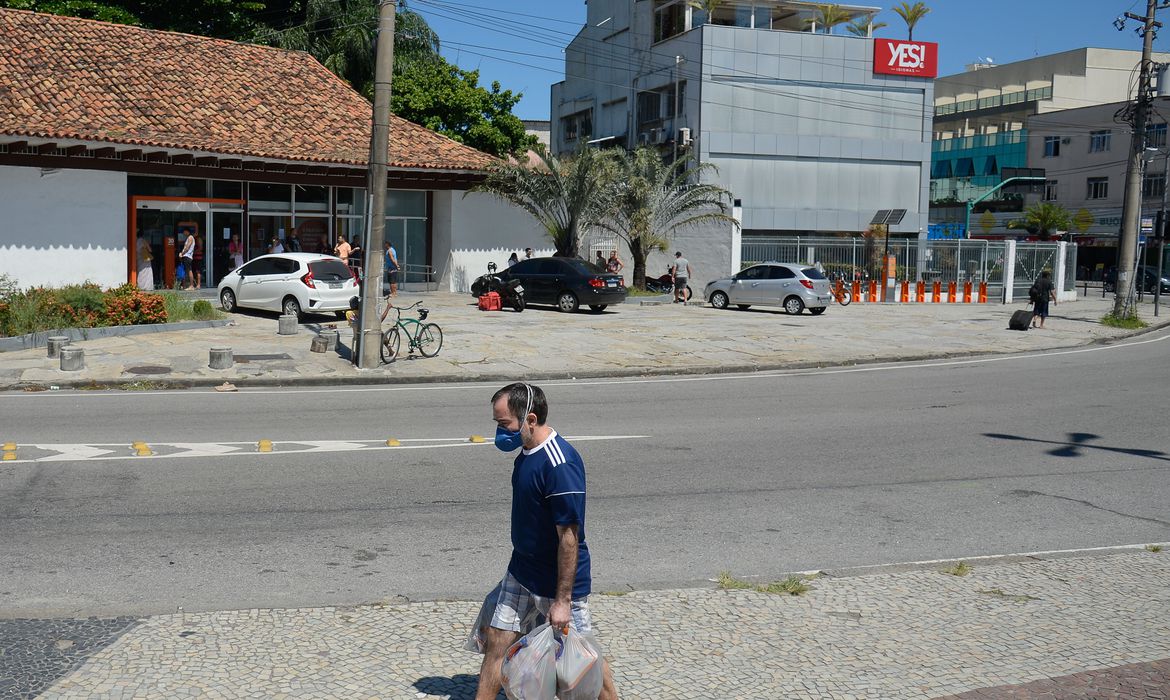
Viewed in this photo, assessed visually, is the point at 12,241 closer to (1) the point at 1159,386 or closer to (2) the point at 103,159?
(2) the point at 103,159

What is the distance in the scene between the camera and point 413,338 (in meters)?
19.4

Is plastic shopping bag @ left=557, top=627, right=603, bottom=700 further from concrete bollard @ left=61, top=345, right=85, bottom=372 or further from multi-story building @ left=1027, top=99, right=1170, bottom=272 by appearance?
multi-story building @ left=1027, top=99, right=1170, bottom=272

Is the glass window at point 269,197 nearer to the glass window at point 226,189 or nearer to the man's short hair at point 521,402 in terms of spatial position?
the glass window at point 226,189

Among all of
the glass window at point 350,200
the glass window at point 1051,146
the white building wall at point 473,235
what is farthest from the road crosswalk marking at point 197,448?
the glass window at point 1051,146

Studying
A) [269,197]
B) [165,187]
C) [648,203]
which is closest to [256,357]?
[165,187]

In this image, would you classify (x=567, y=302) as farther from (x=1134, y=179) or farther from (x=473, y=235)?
(x=1134, y=179)

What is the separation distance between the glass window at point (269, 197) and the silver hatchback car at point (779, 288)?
526 inches

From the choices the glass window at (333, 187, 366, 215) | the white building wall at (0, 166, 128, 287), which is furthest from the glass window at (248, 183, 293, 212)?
the white building wall at (0, 166, 128, 287)

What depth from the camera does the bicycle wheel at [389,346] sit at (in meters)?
18.8

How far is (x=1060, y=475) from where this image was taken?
10539 millimetres

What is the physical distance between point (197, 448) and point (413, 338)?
835 centimetres

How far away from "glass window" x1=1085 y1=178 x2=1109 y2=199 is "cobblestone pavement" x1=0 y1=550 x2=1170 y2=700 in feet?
231

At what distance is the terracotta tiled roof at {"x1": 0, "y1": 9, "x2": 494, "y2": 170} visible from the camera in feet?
85.3

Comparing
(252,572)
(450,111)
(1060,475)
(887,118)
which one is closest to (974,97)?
(887,118)
